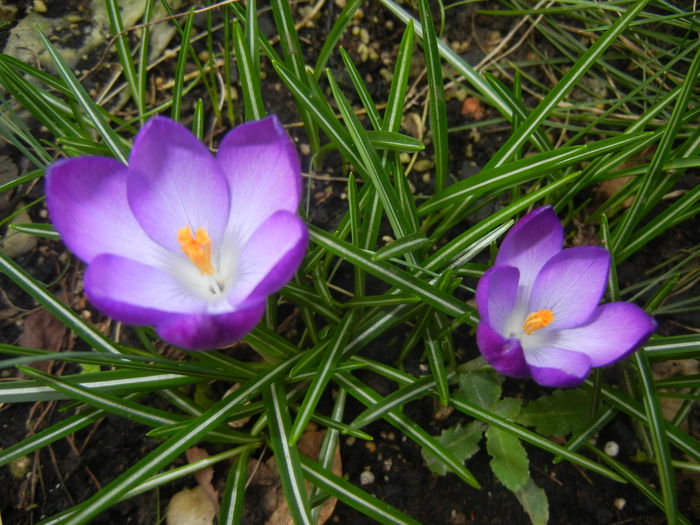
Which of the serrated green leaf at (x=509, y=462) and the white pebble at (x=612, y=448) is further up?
the serrated green leaf at (x=509, y=462)

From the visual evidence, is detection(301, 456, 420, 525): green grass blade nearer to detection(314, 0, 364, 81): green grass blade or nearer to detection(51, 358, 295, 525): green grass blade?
detection(51, 358, 295, 525): green grass blade

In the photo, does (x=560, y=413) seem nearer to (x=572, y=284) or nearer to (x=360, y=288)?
(x=572, y=284)

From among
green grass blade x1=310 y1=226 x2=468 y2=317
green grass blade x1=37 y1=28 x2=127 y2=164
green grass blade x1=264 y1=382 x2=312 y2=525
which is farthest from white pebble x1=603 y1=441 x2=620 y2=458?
green grass blade x1=37 y1=28 x2=127 y2=164

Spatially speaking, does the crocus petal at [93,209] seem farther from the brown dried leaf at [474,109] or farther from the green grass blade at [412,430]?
the brown dried leaf at [474,109]

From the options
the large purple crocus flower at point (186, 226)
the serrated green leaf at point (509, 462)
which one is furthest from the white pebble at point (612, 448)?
the large purple crocus flower at point (186, 226)

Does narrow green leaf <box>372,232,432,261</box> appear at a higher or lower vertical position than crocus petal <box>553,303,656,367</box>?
higher

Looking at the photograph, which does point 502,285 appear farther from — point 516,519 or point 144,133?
point 516,519

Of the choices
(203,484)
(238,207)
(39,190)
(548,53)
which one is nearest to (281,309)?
(203,484)
